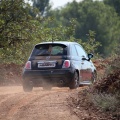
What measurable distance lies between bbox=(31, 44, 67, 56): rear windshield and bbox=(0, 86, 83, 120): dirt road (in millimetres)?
Answer: 2224

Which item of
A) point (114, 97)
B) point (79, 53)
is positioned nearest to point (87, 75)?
point (79, 53)

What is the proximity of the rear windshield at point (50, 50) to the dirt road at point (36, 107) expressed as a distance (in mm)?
2224

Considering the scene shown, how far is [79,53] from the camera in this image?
18.8m

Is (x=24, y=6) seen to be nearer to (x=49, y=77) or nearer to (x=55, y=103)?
(x=49, y=77)

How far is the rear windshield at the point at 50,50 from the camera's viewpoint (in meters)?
17.6

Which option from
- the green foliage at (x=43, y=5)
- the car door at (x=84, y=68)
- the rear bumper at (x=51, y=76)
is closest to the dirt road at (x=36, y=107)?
the rear bumper at (x=51, y=76)

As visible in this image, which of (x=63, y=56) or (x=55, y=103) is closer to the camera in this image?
(x=55, y=103)

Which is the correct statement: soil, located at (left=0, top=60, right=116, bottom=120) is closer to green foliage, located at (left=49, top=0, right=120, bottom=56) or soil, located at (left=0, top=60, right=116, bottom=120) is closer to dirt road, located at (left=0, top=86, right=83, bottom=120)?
dirt road, located at (left=0, top=86, right=83, bottom=120)

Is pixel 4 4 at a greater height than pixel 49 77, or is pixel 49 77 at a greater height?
pixel 4 4

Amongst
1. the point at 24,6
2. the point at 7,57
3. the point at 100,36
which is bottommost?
the point at 100,36

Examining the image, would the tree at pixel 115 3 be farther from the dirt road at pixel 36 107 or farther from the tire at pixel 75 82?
the dirt road at pixel 36 107

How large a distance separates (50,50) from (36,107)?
4.85 meters

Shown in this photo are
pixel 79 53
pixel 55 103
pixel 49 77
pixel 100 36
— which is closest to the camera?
pixel 55 103

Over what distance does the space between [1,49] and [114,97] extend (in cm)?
1355
